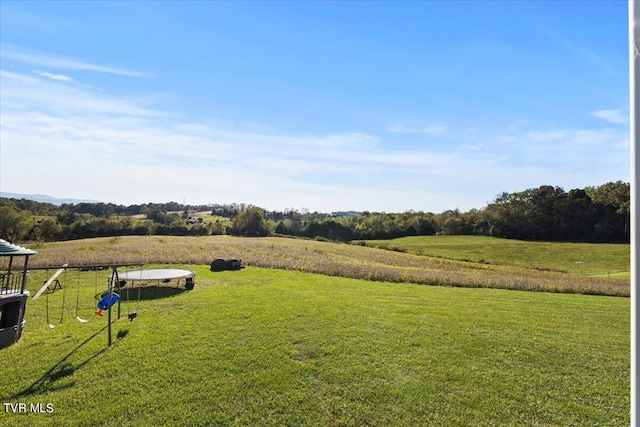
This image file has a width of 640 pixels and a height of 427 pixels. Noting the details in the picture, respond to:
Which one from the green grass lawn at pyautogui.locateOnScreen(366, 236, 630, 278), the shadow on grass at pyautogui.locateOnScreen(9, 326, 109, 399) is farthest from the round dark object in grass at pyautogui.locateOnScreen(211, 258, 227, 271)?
the green grass lawn at pyautogui.locateOnScreen(366, 236, 630, 278)

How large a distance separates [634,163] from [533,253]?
175ft

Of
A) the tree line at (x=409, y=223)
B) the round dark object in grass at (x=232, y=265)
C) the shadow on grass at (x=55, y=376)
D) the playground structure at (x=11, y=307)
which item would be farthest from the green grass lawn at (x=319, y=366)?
the tree line at (x=409, y=223)

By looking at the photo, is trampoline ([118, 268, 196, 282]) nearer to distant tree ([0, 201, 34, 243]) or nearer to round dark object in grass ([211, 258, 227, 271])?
round dark object in grass ([211, 258, 227, 271])

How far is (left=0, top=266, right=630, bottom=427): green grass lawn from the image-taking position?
6.12 metres

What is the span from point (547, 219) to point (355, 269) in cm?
5017

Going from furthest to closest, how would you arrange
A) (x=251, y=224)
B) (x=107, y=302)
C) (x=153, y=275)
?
(x=251, y=224) → (x=153, y=275) → (x=107, y=302)

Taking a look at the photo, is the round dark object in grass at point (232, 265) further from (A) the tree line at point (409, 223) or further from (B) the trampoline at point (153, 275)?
(A) the tree line at point (409, 223)

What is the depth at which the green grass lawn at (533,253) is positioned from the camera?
4025 cm

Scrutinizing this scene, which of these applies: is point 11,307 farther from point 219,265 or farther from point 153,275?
point 219,265

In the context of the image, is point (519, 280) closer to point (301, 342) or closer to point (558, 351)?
point (558, 351)

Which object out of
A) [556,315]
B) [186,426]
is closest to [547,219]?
[556,315]

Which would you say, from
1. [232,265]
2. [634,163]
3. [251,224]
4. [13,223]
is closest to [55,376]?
[634,163]

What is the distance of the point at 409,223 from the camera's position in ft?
231

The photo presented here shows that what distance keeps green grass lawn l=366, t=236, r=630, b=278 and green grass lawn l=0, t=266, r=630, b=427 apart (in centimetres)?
3191
